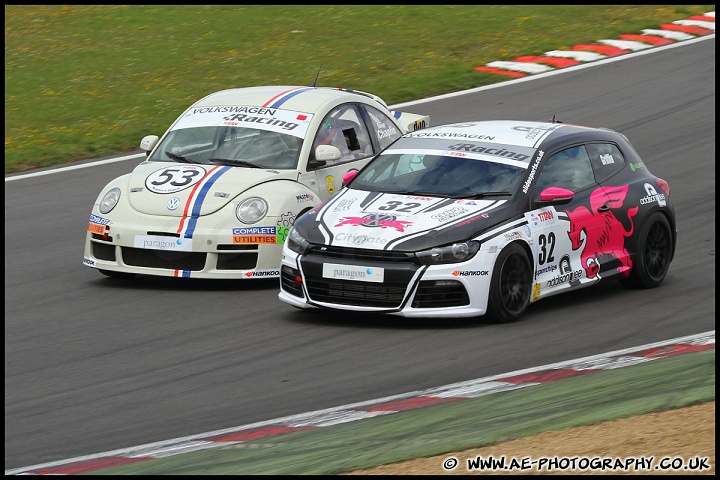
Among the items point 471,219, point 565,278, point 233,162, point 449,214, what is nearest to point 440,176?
point 449,214

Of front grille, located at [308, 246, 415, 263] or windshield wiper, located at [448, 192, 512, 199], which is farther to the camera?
windshield wiper, located at [448, 192, 512, 199]

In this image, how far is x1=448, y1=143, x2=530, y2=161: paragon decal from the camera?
10.7 metres

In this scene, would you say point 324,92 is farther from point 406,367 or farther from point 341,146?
point 406,367

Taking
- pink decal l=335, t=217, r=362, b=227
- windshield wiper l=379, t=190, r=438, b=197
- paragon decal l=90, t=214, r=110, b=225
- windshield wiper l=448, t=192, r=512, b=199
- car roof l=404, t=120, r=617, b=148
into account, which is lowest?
paragon decal l=90, t=214, r=110, b=225

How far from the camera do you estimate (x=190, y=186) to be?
1145cm

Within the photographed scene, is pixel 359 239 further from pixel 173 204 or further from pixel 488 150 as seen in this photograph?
pixel 173 204

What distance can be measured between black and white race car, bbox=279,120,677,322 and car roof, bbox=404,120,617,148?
2 centimetres

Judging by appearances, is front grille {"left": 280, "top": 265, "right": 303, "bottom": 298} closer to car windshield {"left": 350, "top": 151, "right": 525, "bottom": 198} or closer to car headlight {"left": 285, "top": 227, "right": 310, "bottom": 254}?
car headlight {"left": 285, "top": 227, "right": 310, "bottom": 254}

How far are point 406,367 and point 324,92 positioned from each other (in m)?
4.66

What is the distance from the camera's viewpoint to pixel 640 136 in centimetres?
1742

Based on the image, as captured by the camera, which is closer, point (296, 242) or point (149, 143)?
point (296, 242)

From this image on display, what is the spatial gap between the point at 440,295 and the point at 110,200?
3394 millimetres

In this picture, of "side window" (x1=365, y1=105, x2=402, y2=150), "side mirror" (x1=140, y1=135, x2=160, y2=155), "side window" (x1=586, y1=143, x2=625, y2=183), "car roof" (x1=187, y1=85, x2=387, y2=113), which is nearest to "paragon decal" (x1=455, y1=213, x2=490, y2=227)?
"side window" (x1=586, y1=143, x2=625, y2=183)

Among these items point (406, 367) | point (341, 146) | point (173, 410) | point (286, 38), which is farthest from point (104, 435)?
point (286, 38)
